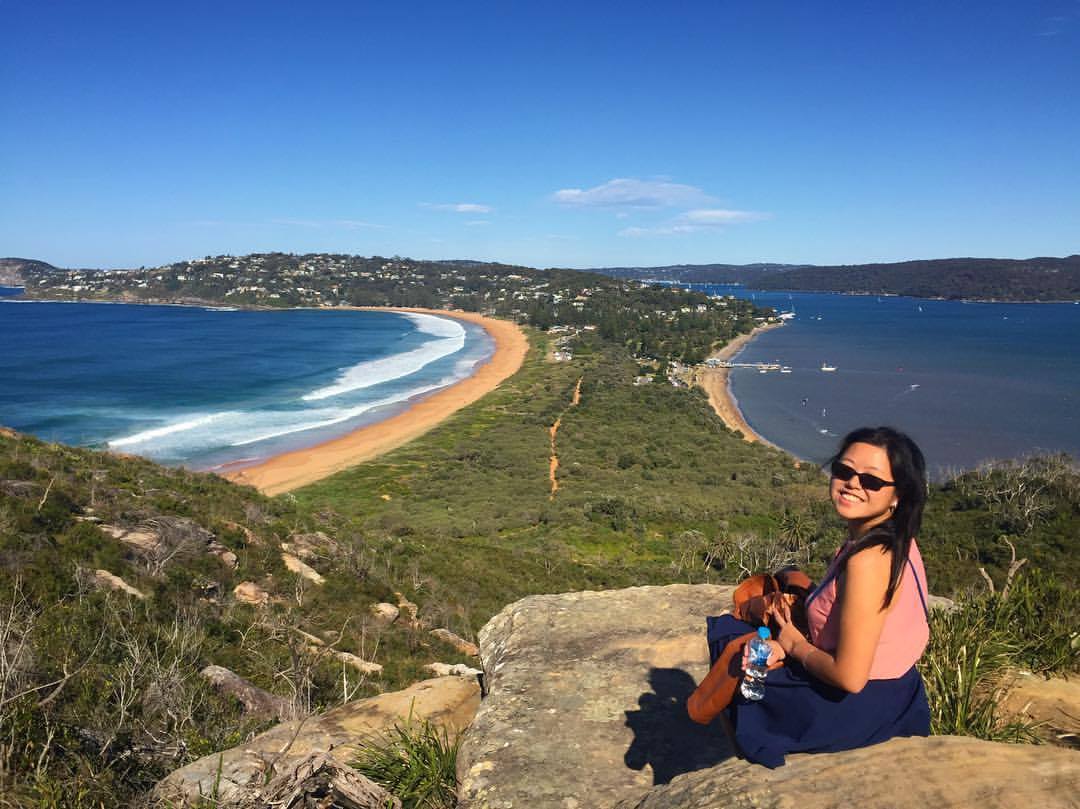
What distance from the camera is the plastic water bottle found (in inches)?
102

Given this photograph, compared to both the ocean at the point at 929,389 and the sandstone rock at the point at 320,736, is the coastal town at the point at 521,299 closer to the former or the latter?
the ocean at the point at 929,389

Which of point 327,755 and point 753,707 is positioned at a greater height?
point 753,707

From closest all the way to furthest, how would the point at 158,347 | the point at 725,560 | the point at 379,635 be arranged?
1. the point at 379,635
2. the point at 725,560
3. the point at 158,347

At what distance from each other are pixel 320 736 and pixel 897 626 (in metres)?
3.50

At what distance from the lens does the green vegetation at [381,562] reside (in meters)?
4.38

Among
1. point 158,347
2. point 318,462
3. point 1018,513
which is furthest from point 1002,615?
point 158,347

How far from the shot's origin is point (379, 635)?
12.6 metres

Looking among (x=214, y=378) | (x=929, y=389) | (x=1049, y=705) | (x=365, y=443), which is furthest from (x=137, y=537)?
(x=929, y=389)

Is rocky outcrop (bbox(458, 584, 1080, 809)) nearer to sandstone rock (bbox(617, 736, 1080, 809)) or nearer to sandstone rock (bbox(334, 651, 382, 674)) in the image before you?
sandstone rock (bbox(617, 736, 1080, 809))

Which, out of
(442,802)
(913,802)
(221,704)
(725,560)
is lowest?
(725,560)

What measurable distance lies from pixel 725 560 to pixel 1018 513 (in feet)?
36.3

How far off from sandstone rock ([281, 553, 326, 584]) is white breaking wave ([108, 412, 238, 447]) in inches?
1256

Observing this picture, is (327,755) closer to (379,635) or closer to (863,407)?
(379,635)

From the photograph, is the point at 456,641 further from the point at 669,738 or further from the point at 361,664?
the point at 669,738
